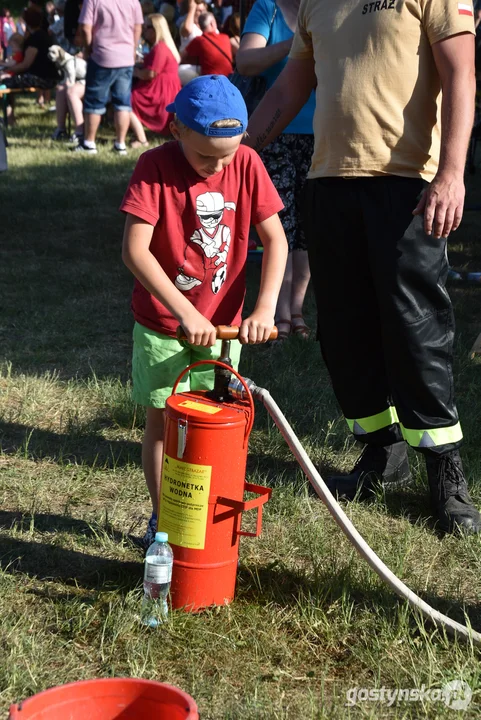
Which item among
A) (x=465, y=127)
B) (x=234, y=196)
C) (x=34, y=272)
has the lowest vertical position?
(x=34, y=272)

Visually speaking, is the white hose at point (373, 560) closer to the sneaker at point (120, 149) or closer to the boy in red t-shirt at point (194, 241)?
the boy in red t-shirt at point (194, 241)

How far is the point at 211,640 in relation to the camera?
101 inches

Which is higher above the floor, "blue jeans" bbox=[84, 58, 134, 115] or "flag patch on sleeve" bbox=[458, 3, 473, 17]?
"flag patch on sleeve" bbox=[458, 3, 473, 17]

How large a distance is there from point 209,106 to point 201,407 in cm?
85

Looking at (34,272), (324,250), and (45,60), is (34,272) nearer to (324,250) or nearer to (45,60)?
(324,250)

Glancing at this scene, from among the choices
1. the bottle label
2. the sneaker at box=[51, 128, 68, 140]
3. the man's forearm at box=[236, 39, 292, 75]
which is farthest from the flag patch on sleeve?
the sneaker at box=[51, 128, 68, 140]

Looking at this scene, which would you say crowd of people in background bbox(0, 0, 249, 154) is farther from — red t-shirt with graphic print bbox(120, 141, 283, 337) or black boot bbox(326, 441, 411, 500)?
red t-shirt with graphic print bbox(120, 141, 283, 337)

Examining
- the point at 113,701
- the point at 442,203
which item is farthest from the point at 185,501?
A: the point at 442,203

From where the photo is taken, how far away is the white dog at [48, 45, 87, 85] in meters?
13.0

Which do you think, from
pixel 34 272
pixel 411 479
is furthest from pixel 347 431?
pixel 34 272

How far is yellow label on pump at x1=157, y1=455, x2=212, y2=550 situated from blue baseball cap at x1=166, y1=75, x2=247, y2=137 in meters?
0.94

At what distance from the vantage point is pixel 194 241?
2789 mm

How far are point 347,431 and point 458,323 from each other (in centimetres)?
191

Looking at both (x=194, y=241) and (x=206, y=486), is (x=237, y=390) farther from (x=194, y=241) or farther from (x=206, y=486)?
(x=194, y=241)
